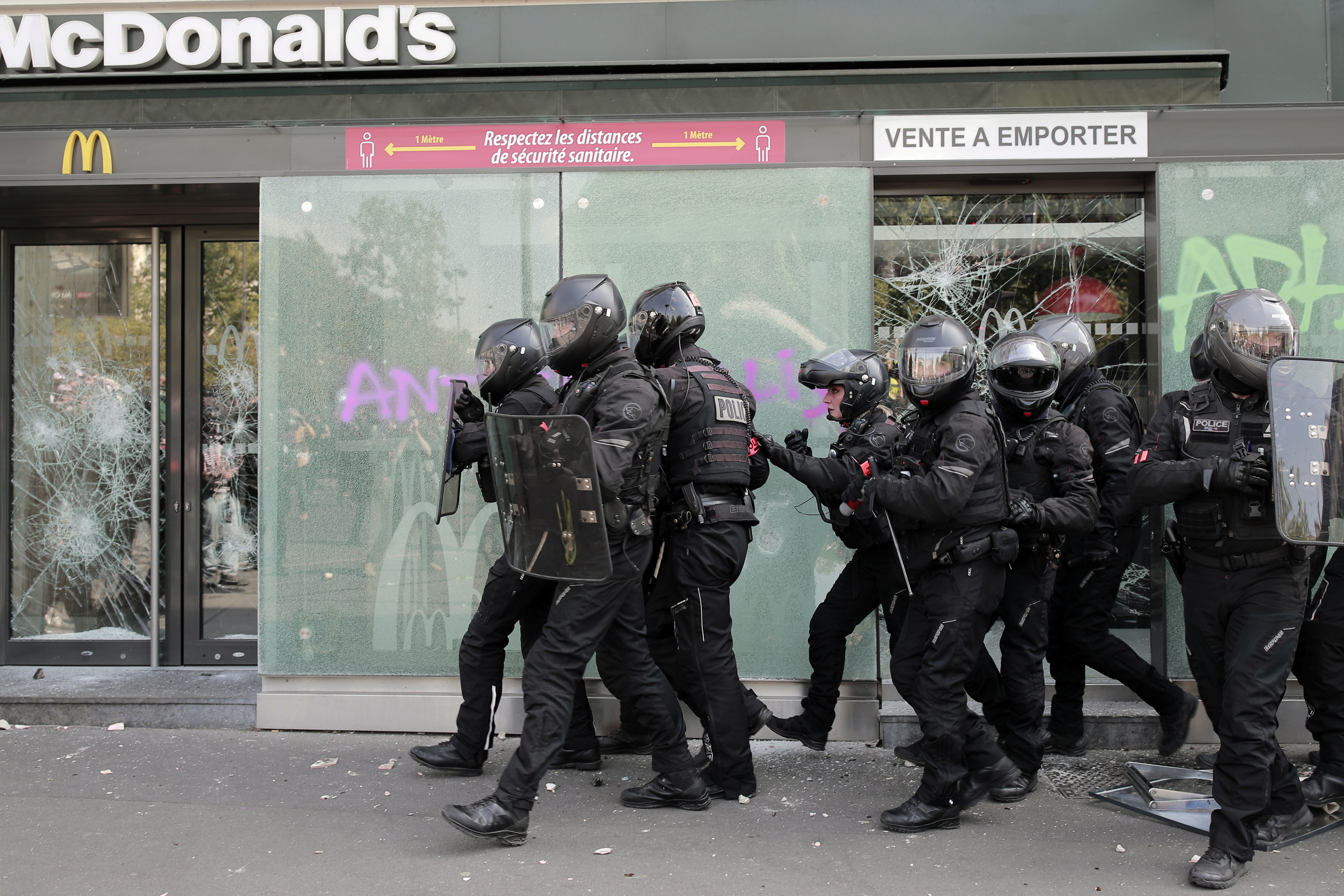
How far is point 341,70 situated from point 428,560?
9.27 ft

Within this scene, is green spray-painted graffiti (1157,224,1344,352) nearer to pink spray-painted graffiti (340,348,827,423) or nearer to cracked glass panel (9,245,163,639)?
pink spray-painted graffiti (340,348,827,423)

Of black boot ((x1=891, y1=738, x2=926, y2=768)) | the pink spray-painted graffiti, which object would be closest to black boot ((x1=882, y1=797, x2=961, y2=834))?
black boot ((x1=891, y1=738, x2=926, y2=768))

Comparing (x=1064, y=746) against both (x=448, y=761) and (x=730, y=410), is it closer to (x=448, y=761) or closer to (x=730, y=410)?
(x=730, y=410)

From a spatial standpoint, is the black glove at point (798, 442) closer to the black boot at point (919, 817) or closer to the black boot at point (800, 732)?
the black boot at point (800, 732)

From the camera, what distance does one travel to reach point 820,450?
5473 millimetres

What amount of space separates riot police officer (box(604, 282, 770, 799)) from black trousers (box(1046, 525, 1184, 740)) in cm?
156

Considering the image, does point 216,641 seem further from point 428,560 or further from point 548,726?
point 548,726

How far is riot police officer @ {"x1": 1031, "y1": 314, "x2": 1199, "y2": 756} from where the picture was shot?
15.6ft

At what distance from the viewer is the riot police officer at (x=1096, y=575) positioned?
15.6ft

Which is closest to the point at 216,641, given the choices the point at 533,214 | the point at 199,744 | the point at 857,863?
the point at 199,744

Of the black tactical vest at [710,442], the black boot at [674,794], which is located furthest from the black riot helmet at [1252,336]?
the black boot at [674,794]

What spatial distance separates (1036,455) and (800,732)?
1.79 metres

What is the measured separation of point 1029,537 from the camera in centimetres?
426

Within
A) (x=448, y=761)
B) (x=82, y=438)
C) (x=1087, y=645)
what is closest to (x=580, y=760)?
(x=448, y=761)
